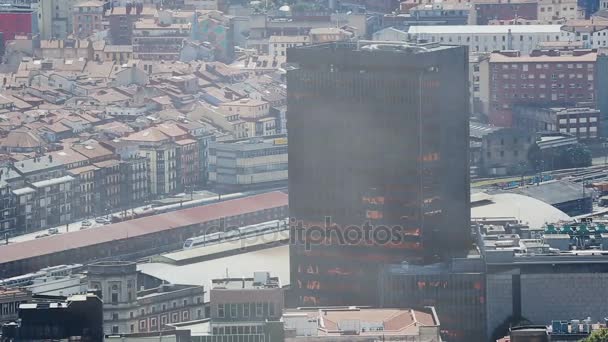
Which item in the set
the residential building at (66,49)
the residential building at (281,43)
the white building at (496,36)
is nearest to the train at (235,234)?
the white building at (496,36)

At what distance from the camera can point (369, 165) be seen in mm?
95250

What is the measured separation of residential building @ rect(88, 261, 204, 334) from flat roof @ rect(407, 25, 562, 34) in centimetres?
6430

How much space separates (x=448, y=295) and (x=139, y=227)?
26.0 meters

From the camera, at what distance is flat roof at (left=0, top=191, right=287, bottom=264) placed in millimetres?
109750

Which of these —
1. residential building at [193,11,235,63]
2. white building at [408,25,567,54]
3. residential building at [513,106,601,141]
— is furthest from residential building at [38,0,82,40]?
residential building at [513,106,601,141]

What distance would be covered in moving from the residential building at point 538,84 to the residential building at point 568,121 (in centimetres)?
209

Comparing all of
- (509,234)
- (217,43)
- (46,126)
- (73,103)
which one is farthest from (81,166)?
(217,43)

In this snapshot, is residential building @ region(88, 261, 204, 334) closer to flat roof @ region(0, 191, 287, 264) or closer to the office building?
the office building

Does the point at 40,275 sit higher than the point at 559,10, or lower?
lower

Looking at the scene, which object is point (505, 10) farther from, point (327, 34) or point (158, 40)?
point (158, 40)

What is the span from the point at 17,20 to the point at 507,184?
53323mm

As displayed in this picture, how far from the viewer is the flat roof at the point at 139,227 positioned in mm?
109750

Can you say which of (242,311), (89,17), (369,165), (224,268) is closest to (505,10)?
(89,17)

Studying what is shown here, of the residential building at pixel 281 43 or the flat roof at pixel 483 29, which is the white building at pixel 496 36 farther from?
the residential building at pixel 281 43
